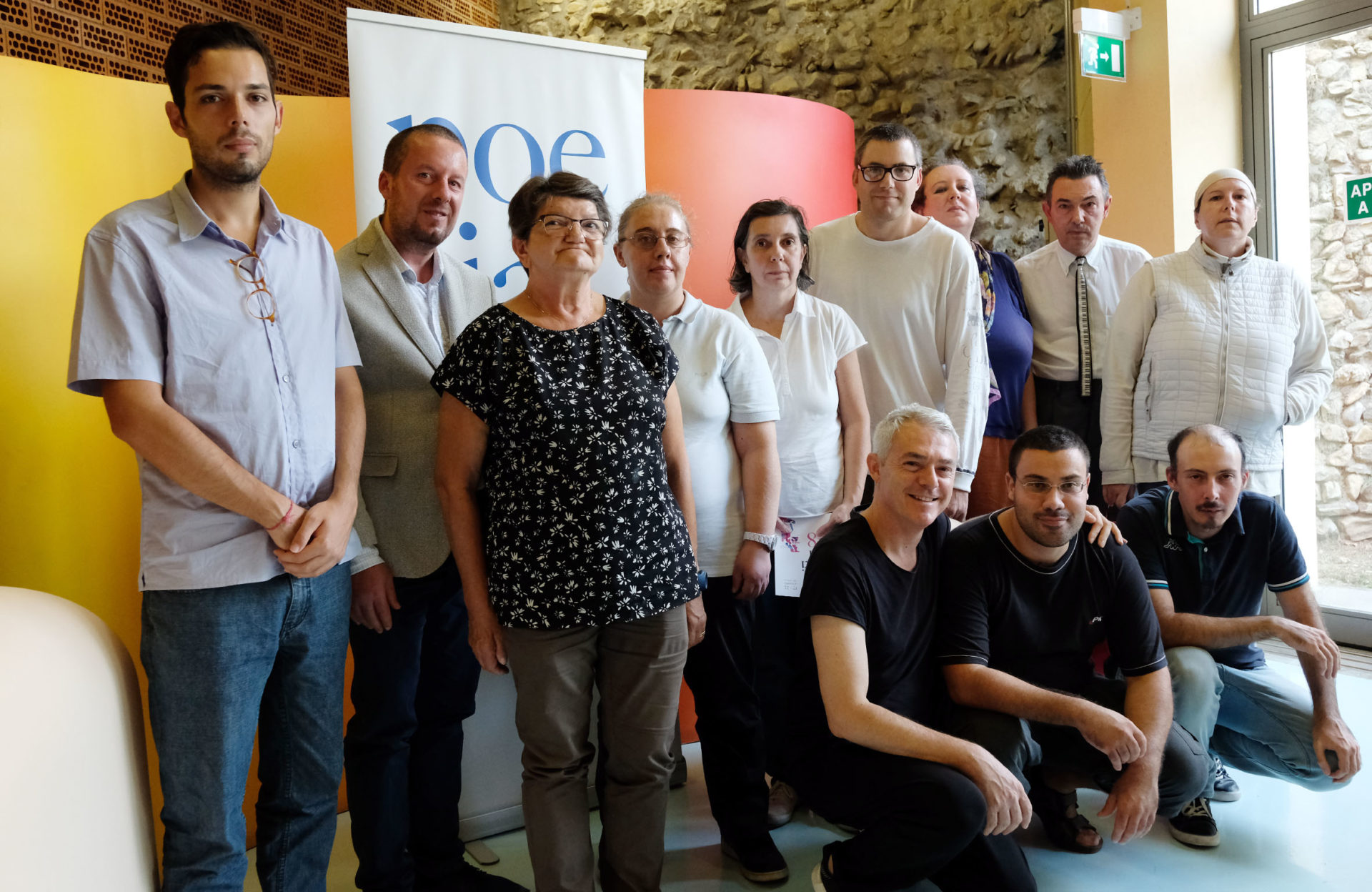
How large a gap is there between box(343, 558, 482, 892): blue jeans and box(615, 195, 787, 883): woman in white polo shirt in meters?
0.54

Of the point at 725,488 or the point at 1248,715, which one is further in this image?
the point at 1248,715

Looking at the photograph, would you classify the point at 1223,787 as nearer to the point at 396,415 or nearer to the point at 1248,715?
the point at 1248,715

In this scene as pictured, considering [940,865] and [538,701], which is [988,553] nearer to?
[940,865]

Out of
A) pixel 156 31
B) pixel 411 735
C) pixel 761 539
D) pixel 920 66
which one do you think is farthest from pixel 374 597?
pixel 920 66

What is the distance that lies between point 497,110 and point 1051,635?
1965 mm

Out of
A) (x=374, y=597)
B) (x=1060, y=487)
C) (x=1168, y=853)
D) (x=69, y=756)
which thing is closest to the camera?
(x=69, y=756)

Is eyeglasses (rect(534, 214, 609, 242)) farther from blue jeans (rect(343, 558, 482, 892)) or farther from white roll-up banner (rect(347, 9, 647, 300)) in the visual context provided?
white roll-up banner (rect(347, 9, 647, 300))

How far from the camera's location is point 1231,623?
2367mm

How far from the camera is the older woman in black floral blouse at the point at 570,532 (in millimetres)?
1710

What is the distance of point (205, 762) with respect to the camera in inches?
58.2

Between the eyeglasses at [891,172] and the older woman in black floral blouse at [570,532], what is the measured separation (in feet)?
3.27

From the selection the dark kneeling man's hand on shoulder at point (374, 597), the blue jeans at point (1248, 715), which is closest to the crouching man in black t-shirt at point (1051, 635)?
the blue jeans at point (1248, 715)

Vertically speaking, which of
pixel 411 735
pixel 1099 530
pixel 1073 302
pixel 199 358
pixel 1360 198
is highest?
pixel 1360 198

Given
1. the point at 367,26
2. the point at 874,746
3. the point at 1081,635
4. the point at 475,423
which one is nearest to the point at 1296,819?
the point at 1081,635
